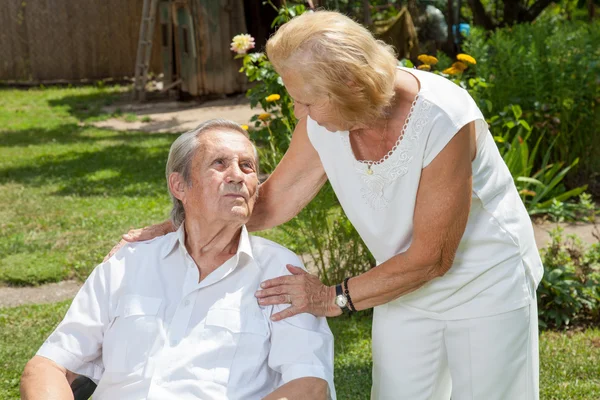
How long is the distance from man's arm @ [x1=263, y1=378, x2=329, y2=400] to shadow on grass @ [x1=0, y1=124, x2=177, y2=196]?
516cm

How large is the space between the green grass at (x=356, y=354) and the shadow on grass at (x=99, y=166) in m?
2.90

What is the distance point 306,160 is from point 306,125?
0.48ft

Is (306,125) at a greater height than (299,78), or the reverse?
(299,78)

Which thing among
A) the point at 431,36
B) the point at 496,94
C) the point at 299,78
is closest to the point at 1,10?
the point at 431,36

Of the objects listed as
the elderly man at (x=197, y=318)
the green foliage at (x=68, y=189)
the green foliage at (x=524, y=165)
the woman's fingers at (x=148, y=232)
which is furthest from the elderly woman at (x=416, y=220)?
the green foliage at (x=68, y=189)

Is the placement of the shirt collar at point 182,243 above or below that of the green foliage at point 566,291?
above

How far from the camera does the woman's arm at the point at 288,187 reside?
2553 millimetres

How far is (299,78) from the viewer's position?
6.59 feet

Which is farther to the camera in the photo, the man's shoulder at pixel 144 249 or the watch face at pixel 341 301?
the man's shoulder at pixel 144 249

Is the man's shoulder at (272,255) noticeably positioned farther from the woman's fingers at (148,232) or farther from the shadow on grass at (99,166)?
the shadow on grass at (99,166)

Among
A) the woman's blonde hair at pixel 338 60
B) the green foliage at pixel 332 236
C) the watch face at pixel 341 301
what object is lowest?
the green foliage at pixel 332 236

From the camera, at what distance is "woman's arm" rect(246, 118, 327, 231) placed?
2553 millimetres

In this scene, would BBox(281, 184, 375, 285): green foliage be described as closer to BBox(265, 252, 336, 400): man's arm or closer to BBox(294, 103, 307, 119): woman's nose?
BBox(265, 252, 336, 400): man's arm

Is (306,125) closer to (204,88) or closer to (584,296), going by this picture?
(584,296)
